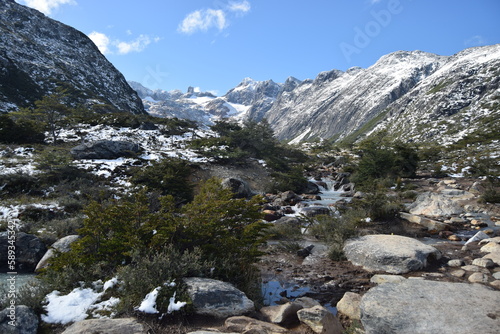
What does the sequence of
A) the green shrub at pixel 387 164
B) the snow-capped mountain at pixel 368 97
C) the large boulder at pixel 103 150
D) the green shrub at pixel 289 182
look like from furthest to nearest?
the snow-capped mountain at pixel 368 97
the green shrub at pixel 387 164
the green shrub at pixel 289 182
the large boulder at pixel 103 150

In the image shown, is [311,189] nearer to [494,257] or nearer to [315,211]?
[315,211]

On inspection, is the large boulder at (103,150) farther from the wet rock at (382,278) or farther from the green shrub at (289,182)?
the wet rock at (382,278)

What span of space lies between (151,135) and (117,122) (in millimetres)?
6835

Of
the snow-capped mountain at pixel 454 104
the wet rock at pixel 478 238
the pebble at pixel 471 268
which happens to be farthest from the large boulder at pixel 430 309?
the snow-capped mountain at pixel 454 104

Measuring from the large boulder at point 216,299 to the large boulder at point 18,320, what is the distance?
252 cm

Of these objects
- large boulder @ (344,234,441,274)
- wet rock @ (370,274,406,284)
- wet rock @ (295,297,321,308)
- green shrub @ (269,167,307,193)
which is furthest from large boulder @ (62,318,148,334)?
green shrub @ (269,167,307,193)

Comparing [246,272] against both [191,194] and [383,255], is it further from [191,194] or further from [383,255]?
[191,194]

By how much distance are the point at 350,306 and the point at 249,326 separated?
252cm

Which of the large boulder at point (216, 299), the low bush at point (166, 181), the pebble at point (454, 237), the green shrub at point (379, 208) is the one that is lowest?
the large boulder at point (216, 299)

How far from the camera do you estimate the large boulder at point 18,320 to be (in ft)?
13.2

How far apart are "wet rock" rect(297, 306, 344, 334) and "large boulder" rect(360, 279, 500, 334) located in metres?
0.52

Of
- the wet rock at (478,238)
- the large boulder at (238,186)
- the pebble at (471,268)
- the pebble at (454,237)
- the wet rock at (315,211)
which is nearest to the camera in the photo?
the pebble at (471,268)

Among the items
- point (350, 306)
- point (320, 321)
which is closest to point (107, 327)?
point (320, 321)

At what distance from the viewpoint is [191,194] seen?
1655 cm
